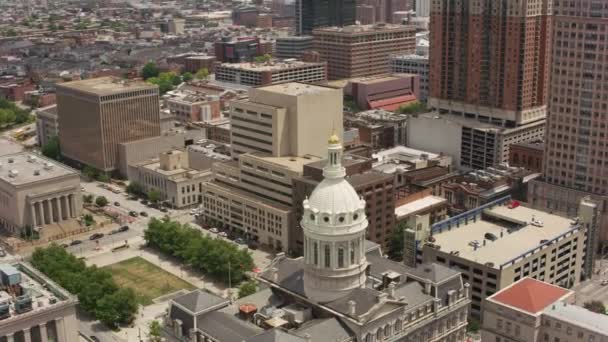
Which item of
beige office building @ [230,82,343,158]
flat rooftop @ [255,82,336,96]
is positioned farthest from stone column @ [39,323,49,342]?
flat rooftop @ [255,82,336,96]

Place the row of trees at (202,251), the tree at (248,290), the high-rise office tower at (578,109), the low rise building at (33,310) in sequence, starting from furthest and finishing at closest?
1. the high-rise office tower at (578,109)
2. the row of trees at (202,251)
3. the tree at (248,290)
4. the low rise building at (33,310)

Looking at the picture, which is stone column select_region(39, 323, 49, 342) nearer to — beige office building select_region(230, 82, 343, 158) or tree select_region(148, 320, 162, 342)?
tree select_region(148, 320, 162, 342)

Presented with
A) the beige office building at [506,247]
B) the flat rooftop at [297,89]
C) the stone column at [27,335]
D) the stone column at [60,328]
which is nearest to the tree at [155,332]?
the stone column at [60,328]

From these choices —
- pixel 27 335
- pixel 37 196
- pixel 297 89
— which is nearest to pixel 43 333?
pixel 27 335

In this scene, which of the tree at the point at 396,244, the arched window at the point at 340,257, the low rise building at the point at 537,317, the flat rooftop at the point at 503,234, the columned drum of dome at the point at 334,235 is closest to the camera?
the columned drum of dome at the point at 334,235

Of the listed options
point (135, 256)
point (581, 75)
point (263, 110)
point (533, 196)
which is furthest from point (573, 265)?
point (135, 256)

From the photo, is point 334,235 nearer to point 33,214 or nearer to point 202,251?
point 202,251

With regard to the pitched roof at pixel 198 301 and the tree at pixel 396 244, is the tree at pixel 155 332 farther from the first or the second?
the tree at pixel 396 244
